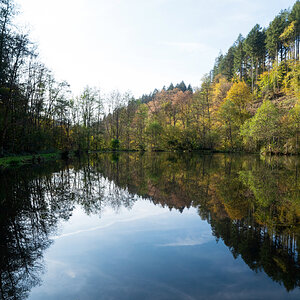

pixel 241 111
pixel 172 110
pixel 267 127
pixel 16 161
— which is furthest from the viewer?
pixel 172 110

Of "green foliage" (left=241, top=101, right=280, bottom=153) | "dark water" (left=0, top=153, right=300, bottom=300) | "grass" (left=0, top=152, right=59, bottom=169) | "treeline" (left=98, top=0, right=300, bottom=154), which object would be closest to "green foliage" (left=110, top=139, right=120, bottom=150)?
"treeline" (left=98, top=0, right=300, bottom=154)

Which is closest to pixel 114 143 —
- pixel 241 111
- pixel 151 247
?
pixel 241 111

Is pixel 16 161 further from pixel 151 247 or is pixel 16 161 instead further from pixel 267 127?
pixel 267 127

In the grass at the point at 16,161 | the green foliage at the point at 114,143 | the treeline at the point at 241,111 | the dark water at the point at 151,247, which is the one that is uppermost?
the treeline at the point at 241,111

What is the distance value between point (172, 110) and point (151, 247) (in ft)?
170

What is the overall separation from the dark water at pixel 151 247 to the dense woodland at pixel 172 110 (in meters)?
13.2

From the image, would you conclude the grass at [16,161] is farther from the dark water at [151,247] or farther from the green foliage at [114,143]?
the green foliage at [114,143]

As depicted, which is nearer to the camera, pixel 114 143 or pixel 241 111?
pixel 241 111

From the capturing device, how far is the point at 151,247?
358 cm

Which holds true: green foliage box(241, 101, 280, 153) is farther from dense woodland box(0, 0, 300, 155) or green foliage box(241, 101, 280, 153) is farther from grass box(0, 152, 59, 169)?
grass box(0, 152, 59, 169)

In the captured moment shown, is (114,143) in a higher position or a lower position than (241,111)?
lower

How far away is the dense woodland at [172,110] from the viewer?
18141 mm

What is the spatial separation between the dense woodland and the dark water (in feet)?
43.4

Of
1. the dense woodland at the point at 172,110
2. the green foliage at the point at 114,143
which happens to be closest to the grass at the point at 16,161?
the dense woodland at the point at 172,110
